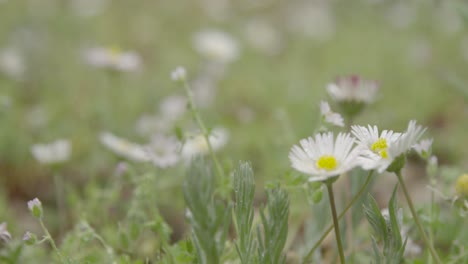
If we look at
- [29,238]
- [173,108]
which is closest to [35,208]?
[29,238]

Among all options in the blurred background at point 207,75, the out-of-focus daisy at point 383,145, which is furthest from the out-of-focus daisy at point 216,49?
the out-of-focus daisy at point 383,145

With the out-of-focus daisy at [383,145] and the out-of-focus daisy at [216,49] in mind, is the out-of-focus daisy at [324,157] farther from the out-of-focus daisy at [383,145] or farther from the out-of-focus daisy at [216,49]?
the out-of-focus daisy at [216,49]

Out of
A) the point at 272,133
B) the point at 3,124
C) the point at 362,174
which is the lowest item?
the point at 362,174

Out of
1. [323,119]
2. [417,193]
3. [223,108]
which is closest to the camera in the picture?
[323,119]

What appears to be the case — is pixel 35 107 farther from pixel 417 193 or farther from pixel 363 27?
pixel 363 27

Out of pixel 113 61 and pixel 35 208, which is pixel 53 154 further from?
pixel 113 61

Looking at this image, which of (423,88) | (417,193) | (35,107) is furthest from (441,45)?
(35,107)
